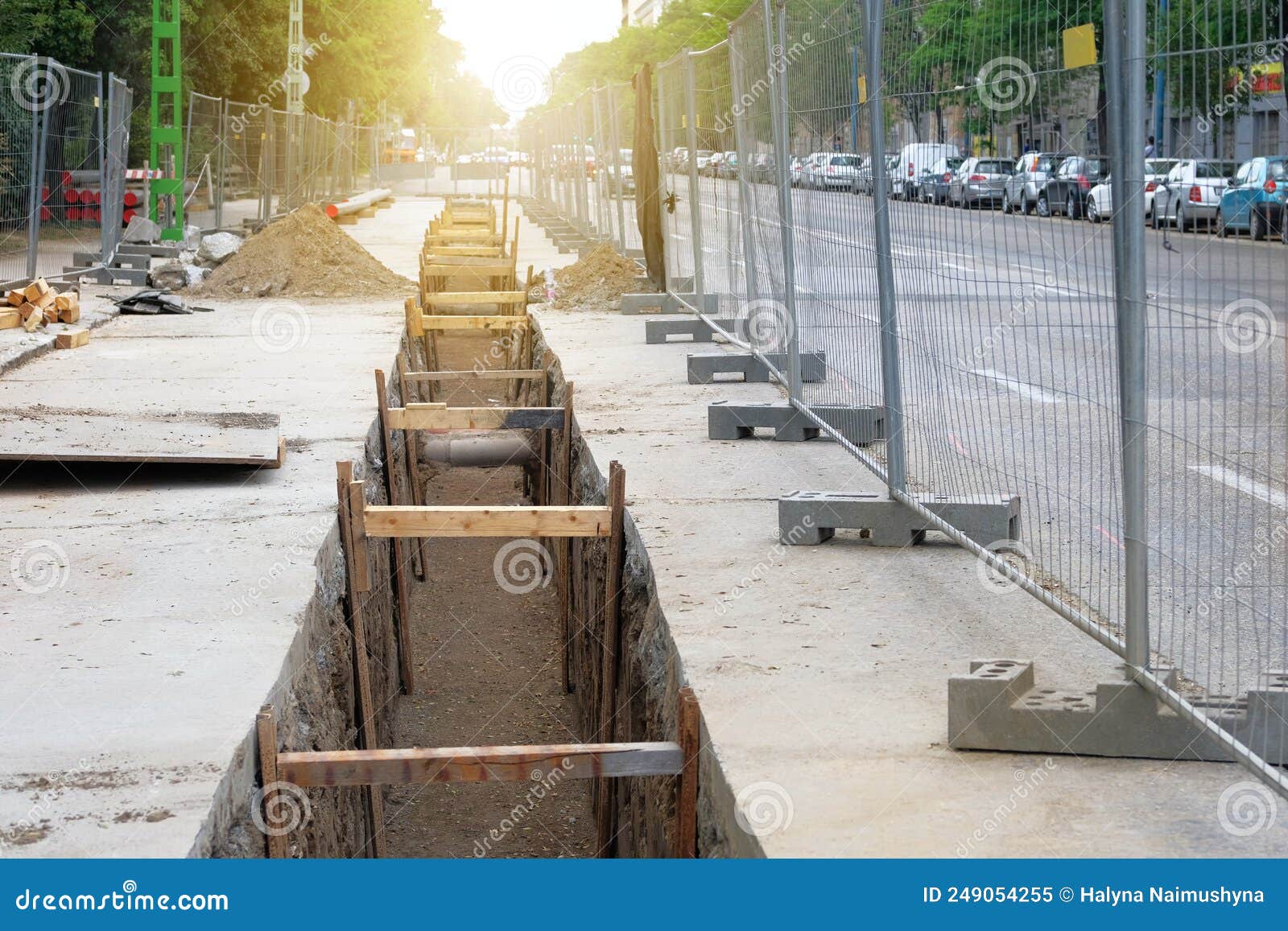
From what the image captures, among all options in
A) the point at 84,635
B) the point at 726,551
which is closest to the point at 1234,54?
the point at 726,551

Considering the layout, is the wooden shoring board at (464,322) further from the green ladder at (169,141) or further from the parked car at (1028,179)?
the green ladder at (169,141)

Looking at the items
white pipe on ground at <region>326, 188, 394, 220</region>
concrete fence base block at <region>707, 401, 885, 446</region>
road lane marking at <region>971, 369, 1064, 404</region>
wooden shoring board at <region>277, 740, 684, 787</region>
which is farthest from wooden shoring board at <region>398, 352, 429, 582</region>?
white pipe on ground at <region>326, 188, 394, 220</region>

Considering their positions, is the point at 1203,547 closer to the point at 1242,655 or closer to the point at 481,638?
the point at 1242,655

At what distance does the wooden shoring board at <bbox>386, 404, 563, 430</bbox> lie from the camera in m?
9.31

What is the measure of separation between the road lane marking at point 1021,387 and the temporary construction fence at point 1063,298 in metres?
0.02

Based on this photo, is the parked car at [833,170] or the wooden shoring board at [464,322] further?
the wooden shoring board at [464,322]

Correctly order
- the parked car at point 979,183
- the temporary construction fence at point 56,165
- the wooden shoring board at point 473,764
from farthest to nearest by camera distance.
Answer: the temporary construction fence at point 56,165, the parked car at point 979,183, the wooden shoring board at point 473,764

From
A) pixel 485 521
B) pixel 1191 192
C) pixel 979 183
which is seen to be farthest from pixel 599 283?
pixel 1191 192

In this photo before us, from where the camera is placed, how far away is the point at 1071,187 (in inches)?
166

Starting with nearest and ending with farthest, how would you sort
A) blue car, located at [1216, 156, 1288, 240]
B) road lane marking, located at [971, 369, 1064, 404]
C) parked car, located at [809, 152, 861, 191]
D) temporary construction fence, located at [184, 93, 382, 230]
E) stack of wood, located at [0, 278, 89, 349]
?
blue car, located at [1216, 156, 1288, 240]
road lane marking, located at [971, 369, 1064, 404]
parked car, located at [809, 152, 861, 191]
stack of wood, located at [0, 278, 89, 349]
temporary construction fence, located at [184, 93, 382, 230]

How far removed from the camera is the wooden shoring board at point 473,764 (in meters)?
4.33

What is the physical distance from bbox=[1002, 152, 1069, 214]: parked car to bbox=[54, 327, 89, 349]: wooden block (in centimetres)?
1130

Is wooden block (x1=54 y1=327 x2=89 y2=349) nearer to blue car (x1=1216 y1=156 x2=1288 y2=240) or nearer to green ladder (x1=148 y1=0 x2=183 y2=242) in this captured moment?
green ladder (x1=148 y1=0 x2=183 y2=242)

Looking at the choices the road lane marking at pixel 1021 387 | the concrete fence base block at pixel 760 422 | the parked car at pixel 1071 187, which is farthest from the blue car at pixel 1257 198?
the concrete fence base block at pixel 760 422
